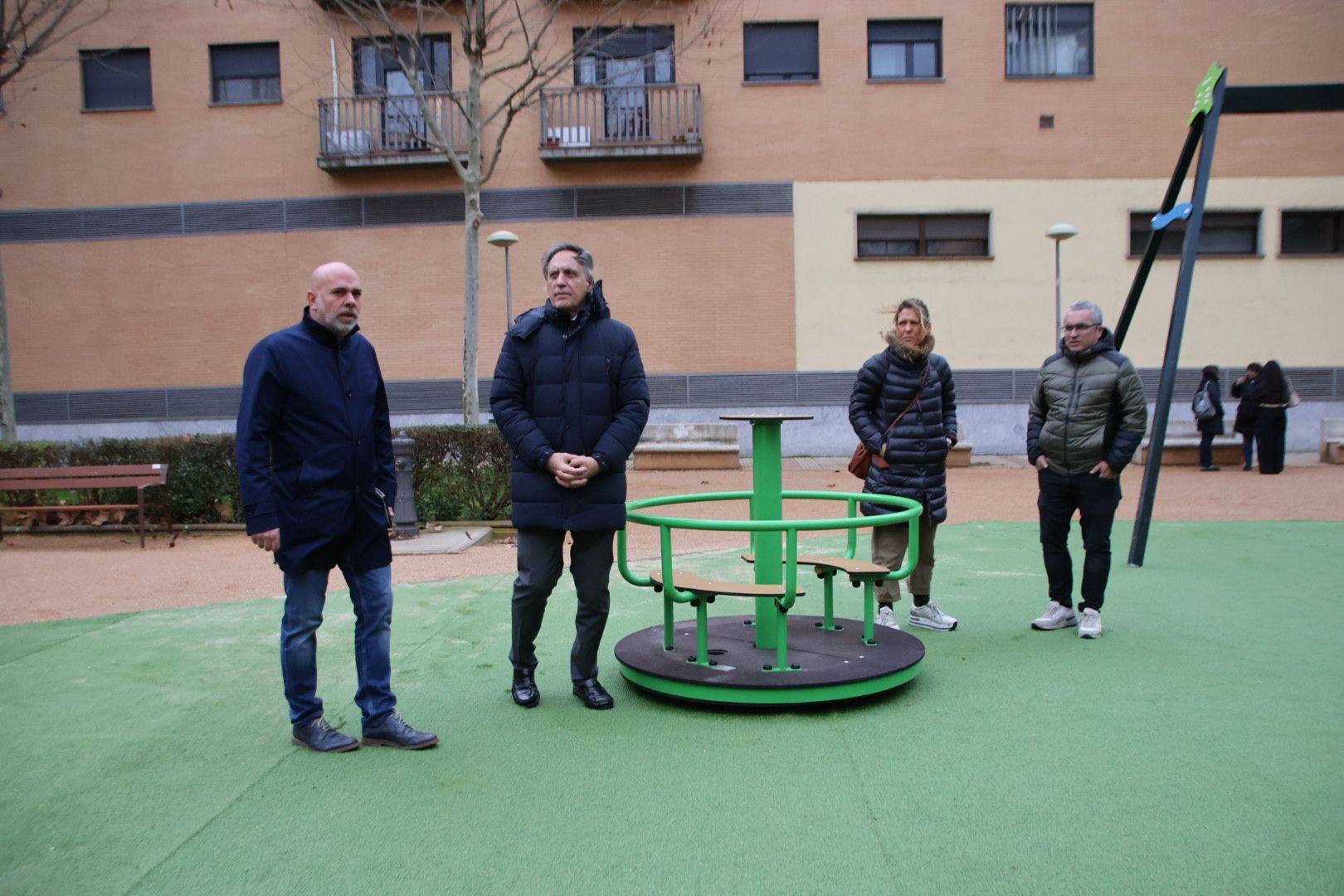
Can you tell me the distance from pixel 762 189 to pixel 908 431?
44.9 ft

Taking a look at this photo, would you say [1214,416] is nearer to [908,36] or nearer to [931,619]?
[908,36]

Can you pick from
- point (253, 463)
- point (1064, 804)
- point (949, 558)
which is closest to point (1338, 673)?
point (1064, 804)

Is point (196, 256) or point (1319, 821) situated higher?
point (196, 256)

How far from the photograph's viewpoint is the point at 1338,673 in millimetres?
4516

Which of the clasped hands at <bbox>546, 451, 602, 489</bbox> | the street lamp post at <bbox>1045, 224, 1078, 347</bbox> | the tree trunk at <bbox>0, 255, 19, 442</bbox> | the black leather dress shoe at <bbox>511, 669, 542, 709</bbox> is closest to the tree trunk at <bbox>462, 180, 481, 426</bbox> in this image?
the tree trunk at <bbox>0, 255, 19, 442</bbox>

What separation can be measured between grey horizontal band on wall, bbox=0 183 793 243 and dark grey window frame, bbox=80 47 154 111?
2041 millimetres

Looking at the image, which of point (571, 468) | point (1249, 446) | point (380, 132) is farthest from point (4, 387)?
point (1249, 446)

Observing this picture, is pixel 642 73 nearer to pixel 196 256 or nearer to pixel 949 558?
pixel 196 256

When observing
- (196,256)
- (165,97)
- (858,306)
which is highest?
(165,97)

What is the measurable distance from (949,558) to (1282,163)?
15.2 metres

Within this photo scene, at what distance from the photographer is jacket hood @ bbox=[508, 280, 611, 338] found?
402 centimetres

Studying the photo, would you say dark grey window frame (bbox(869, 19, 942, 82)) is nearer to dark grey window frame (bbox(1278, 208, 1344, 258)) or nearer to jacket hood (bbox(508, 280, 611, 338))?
dark grey window frame (bbox(1278, 208, 1344, 258))

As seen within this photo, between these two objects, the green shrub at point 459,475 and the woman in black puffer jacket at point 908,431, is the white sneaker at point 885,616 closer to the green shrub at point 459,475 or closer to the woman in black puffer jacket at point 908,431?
the woman in black puffer jacket at point 908,431

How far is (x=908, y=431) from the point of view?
5.38 meters
